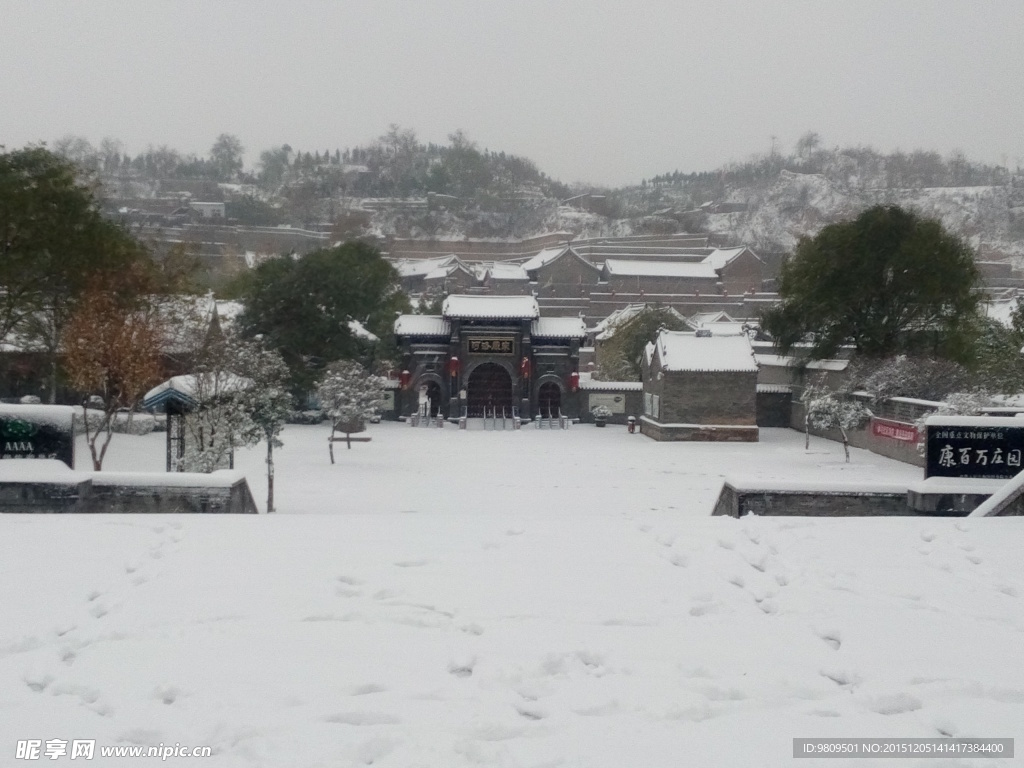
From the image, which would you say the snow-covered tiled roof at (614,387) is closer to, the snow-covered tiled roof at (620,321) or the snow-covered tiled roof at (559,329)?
the snow-covered tiled roof at (559,329)

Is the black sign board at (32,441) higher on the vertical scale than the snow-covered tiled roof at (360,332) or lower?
higher

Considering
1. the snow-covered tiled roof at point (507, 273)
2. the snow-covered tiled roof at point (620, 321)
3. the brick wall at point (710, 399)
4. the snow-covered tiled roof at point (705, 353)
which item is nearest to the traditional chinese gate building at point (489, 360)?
the snow-covered tiled roof at point (705, 353)

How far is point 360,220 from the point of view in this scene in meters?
92.8

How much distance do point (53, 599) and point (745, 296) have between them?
200 feet

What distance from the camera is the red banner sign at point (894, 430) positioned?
837 inches

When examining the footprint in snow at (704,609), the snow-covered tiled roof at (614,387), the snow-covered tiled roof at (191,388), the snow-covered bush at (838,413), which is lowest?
the snow-covered tiled roof at (614,387)

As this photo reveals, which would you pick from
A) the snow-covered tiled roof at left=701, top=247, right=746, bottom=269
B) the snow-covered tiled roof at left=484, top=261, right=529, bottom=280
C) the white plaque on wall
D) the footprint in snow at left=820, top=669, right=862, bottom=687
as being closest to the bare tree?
the footprint in snow at left=820, top=669, right=862, bottom=687

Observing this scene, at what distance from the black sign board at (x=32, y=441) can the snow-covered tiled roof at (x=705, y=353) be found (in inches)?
861

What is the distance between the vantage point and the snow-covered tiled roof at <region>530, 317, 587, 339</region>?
32844mm

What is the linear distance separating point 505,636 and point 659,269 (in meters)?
60.1

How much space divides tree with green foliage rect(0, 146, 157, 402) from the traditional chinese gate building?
40.7ft

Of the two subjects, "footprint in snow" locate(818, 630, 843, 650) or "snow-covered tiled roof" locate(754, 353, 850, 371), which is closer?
"footprint in snow" locate(818, 630, 843, 650)

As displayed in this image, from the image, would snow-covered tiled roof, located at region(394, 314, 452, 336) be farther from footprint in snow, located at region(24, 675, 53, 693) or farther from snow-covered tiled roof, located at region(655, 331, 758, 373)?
footprint in snow, located at region(24, 675, 53, 693)

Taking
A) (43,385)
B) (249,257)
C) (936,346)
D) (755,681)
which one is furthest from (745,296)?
(755,681)
